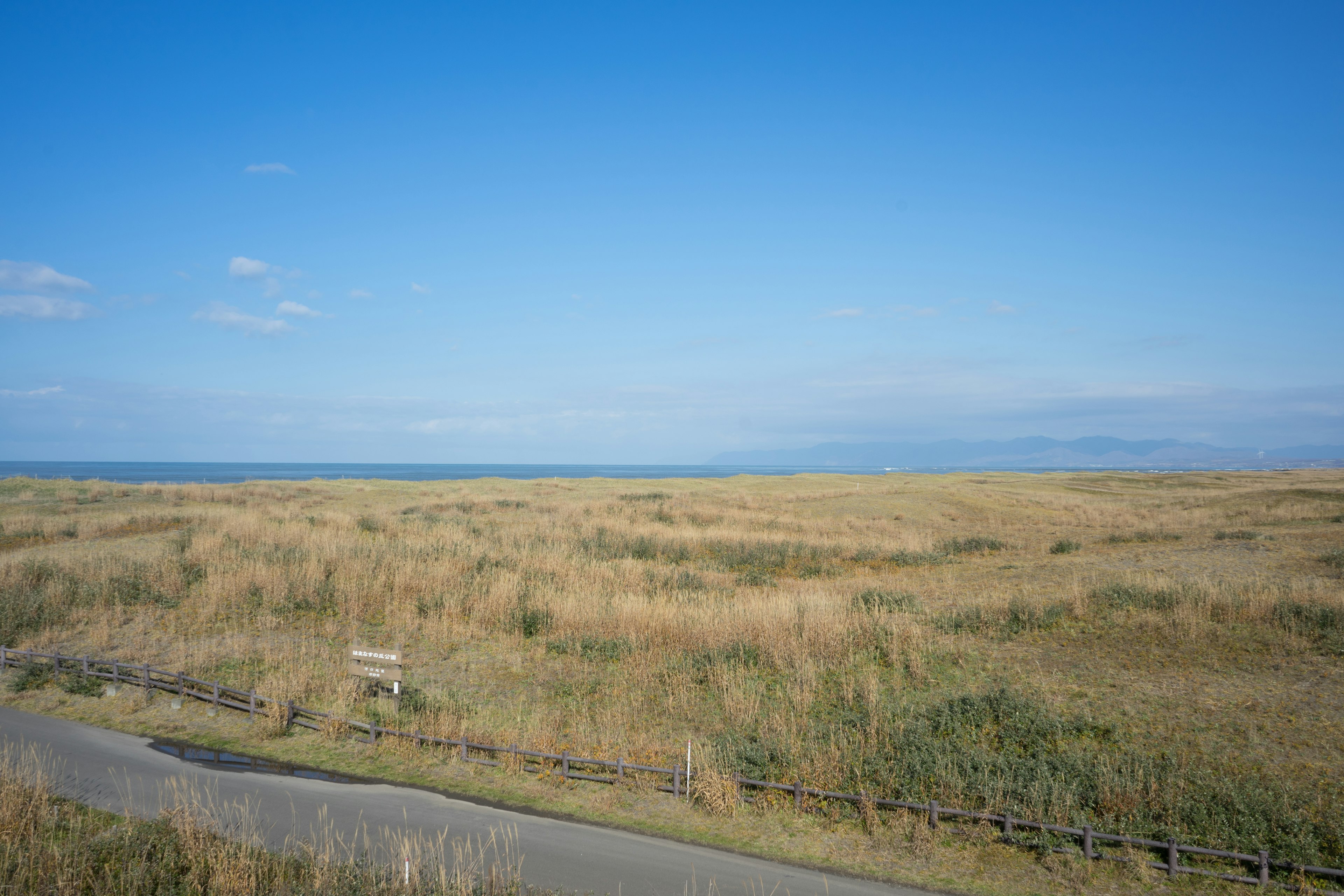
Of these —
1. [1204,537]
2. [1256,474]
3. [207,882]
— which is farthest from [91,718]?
[1256,474]

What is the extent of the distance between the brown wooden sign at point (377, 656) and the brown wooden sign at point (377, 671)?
Answer: 0.03 meters

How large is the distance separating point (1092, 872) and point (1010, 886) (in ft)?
3.63

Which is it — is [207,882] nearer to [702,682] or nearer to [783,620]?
[702,682]

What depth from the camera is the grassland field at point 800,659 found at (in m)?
9.47

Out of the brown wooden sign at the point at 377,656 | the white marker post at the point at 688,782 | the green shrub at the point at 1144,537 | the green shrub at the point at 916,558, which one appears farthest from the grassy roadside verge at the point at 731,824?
the green shrub at the point at 1144,537

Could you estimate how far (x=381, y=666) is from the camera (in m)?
13.4

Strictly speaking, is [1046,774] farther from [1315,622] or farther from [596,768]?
[1315,622]

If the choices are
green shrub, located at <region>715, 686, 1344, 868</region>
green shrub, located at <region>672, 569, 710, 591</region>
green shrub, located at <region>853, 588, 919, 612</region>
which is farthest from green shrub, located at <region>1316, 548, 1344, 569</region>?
green shrub, located at <region>672, 569, 710, 591</region>

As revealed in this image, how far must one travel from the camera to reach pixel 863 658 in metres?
15.4

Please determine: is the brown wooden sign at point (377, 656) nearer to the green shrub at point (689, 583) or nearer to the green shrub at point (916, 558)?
the green shrub at point (689, 583)

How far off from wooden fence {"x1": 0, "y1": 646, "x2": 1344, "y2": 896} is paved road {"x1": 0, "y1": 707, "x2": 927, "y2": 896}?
3.90 ft

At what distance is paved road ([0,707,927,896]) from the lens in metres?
8.02

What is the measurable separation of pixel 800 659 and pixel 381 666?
8.92 m

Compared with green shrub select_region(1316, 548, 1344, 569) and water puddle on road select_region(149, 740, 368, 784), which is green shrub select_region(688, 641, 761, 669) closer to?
water puddle on road select_region(149, 740, 368, 784)
